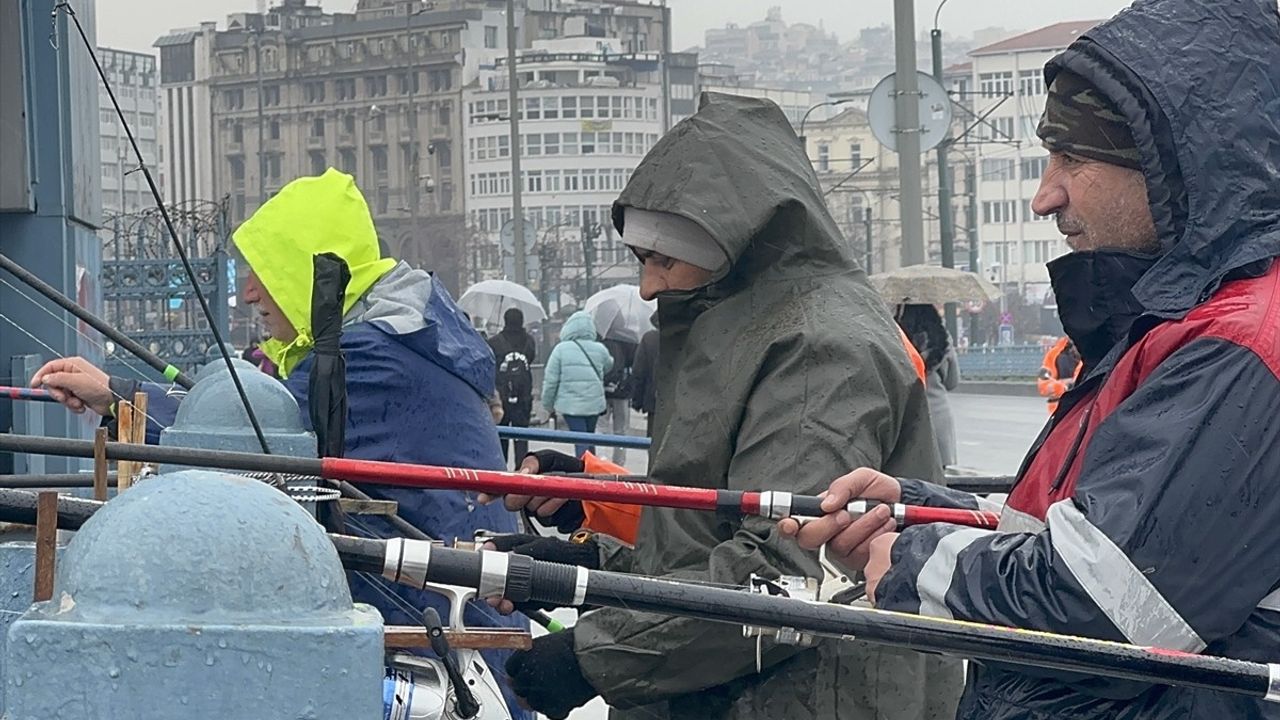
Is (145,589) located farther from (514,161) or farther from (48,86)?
(514,161)

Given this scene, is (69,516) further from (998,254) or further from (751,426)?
(998,254)

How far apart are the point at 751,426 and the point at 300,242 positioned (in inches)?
71.6

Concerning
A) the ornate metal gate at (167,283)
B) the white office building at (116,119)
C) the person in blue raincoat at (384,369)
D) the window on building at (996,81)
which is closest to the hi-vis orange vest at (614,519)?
the person in blue raincoat at (384,369)

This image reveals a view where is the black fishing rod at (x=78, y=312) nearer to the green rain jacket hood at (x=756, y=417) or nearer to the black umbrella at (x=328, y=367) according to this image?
the black umbrella at (x=328, y=367)

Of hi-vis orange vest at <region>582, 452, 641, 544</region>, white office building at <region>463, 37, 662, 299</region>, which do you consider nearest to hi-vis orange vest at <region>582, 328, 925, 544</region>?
hi-vis orange vest at <region>582, 452, 641, 544</region>

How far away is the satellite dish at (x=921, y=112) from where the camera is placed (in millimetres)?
14891

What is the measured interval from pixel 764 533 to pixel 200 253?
1326 cm

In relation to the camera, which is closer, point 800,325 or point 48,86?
point 800,325

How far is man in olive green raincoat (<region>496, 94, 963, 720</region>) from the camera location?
339 cm

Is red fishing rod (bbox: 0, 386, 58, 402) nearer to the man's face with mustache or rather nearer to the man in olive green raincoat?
the man in olive green raincoat

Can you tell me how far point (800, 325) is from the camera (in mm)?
3529

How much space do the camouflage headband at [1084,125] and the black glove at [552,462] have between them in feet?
5.63

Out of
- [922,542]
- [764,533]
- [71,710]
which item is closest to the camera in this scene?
[71,710]

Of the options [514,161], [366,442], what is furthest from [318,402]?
[514,161]
